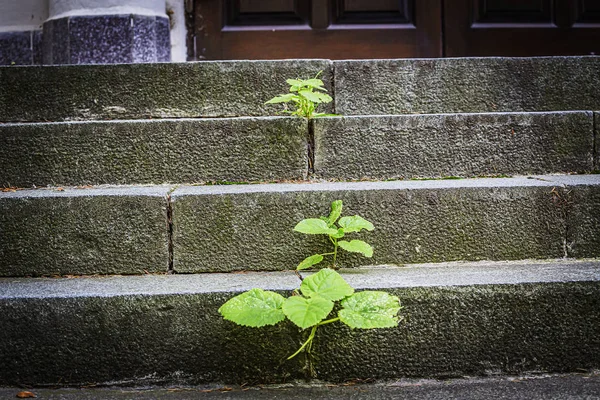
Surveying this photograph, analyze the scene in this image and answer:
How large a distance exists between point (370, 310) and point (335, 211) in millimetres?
371

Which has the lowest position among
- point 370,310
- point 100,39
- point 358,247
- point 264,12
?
point 370,310

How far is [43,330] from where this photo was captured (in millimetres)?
1541

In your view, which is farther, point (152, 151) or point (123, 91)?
point (123, 91)

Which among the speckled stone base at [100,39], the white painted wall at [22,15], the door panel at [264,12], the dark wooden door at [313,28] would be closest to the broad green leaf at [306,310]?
the speckled stone base at [100,39]

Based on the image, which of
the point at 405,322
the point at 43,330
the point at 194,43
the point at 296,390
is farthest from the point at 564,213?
the point at 194,43

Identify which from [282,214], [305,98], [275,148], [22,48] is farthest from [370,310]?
[22,48]

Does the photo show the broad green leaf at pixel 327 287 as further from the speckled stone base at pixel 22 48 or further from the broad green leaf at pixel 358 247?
the speckled stone base at pixel 22 48

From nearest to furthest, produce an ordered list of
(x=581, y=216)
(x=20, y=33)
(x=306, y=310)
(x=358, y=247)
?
(x=306, y=310) → (x=358, y=247) → (x=581, y=216) → (x=20, y=33)

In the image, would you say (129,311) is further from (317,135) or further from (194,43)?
(194,43)

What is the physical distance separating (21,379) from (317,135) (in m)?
1.24

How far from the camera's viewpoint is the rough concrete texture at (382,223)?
5.85ft

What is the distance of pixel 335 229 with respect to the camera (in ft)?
5.33

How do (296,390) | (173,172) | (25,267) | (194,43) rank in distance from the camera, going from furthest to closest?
(194,43), (173,172), (25,267), (296,390)

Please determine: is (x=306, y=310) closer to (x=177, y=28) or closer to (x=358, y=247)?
(x=358, y=247)
